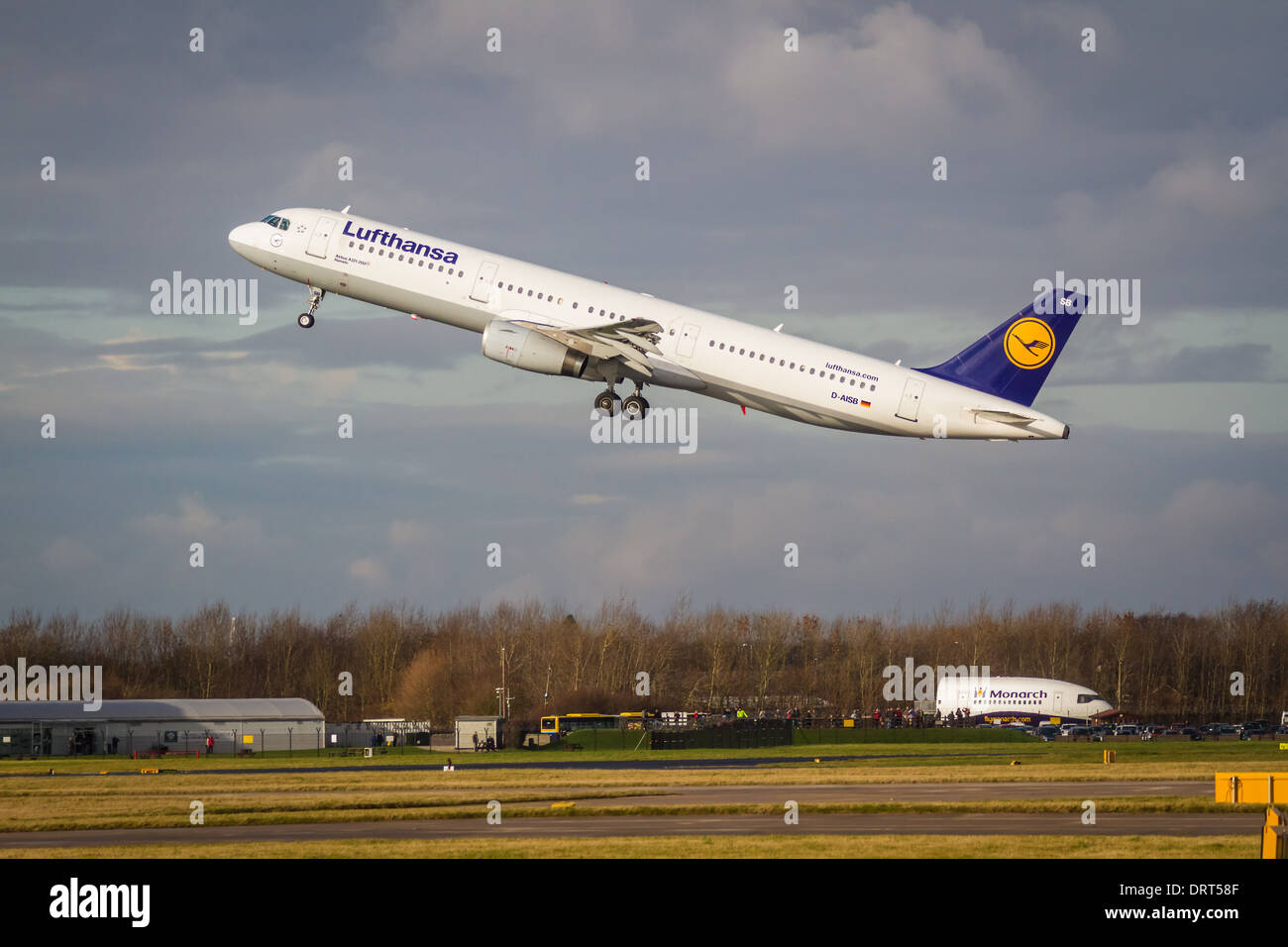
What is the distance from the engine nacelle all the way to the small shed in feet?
159

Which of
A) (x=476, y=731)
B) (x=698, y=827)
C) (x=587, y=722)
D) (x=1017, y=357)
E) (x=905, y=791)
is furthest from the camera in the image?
(x=587, y=722)

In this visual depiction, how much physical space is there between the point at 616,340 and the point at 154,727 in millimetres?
63097

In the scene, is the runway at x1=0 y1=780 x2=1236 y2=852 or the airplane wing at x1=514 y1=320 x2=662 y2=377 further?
the airplane wing at x1=514 y1=320 x2=662 y2=377

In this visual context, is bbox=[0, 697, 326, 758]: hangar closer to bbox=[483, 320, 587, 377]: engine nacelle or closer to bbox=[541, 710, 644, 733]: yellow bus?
bbox=[541, 710, 644, 733]: yellow bus

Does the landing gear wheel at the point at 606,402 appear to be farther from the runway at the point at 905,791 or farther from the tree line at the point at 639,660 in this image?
the tree line at the point at 639,660

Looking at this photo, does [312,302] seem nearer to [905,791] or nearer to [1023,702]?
[905,791]

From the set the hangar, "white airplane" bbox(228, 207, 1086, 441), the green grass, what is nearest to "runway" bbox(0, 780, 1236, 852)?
the green grass

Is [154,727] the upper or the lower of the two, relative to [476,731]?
upper

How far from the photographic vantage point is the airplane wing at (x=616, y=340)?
5634 cm

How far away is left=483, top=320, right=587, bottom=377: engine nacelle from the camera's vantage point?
57125 millimetres

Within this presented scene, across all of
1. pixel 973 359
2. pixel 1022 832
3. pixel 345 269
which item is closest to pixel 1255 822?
pixel 1022 832

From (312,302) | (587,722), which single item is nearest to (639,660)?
(587,722)

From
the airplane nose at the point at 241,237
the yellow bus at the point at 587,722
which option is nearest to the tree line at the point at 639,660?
the yellow bus at the point at 587,722

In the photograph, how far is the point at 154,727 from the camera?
343 feet
